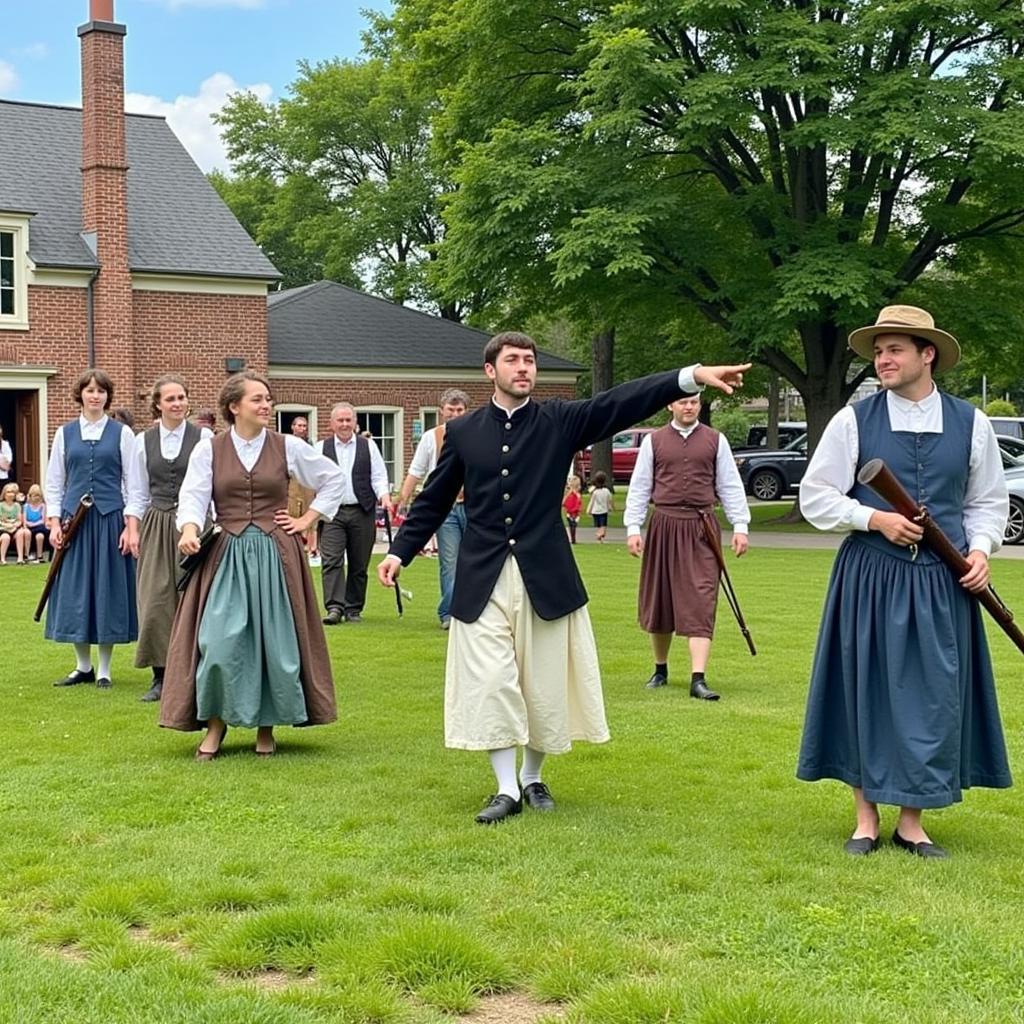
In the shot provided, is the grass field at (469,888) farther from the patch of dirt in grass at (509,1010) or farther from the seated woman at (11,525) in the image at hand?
the seated woman at (11,525)

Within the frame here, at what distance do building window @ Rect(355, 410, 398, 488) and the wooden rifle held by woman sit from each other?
26.5 metres

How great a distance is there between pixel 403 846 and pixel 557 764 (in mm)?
1784

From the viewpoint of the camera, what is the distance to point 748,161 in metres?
27.5

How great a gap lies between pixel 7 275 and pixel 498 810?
22.0 meters

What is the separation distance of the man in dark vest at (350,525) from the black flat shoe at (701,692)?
5050 millimetres

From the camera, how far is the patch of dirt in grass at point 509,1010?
13.1 ft

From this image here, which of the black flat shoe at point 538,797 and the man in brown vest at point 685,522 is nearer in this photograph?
the black flat shoe at point 538,797

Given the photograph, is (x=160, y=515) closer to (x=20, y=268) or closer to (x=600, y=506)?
(x=600, y=506)

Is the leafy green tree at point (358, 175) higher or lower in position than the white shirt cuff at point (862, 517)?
higher

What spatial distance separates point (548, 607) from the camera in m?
6.09

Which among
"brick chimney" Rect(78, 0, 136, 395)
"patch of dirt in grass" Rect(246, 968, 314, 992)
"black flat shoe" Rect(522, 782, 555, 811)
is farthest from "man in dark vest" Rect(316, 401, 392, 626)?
"brick chimney" Rect(78, 0, 136, 395)

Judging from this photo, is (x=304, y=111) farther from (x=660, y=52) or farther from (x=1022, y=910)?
(x=1022, y=910)

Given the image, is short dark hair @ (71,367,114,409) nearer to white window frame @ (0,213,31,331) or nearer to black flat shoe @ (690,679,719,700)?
black flat shoe @ (690,679,719,700)

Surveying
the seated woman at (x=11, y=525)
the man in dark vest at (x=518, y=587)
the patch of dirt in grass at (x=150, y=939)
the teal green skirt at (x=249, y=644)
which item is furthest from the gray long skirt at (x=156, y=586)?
the seated woman at (x=11, y=525)
